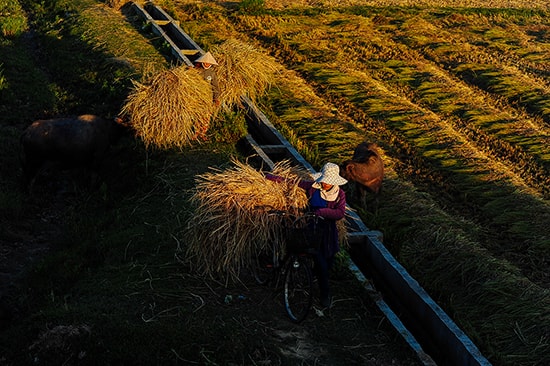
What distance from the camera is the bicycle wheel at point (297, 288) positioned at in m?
7.51

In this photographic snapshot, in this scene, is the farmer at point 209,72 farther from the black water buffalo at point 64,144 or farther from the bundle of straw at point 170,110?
the black water buffalo at point 64,144

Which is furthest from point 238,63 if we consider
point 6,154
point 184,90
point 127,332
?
point 127,332

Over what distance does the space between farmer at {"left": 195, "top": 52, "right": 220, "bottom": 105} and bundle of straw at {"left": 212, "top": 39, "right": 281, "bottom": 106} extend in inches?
3.0

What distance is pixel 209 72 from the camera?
42.4 ft

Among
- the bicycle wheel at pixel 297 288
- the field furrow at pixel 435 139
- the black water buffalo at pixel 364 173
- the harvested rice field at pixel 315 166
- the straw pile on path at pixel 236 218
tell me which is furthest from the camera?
the black water buffalo at pixel 364 173

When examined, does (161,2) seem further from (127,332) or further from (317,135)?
(127,332)

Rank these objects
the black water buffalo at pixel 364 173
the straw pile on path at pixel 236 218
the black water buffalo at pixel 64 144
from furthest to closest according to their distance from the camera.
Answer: the black water buffalo at pixel 64 144, the black water buffalo at pixel 364 173, the straw pile on path at pixel 236 218

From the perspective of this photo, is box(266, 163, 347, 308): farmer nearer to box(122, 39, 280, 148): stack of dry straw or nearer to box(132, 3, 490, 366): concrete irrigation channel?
box(132, 3, 490, 366): concrete irrigation channel

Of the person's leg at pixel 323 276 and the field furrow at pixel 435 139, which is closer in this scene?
the person's leg at pixel 323 276

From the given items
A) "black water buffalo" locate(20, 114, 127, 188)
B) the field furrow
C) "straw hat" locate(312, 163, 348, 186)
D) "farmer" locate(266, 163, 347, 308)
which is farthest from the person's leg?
"black water buffalo" locate(20, 114, 127, 188)

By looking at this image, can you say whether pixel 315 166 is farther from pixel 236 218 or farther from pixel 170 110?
pixel 236 218

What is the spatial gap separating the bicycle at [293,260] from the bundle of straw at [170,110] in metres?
4.20

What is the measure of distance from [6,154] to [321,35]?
1140 centimetres

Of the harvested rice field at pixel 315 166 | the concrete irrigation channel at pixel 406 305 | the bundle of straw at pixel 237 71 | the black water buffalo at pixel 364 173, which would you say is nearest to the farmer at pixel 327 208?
the harvested rice field at pixel 315 166
